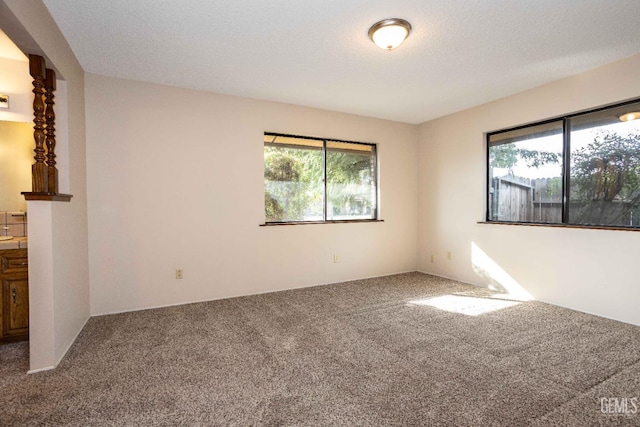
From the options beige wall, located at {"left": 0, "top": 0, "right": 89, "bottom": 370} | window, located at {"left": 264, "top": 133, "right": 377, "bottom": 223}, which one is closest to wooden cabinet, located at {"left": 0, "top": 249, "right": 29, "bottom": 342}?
beige wall, located at {"left": 0, "top": 0, "right": 89, "bottom": 370}

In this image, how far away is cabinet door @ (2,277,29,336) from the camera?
2.41 meters

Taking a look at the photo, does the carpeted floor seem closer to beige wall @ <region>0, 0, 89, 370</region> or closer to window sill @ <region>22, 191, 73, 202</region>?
beige wall @ <region>0, 0, 89, 370</region>

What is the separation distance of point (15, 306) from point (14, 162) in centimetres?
132

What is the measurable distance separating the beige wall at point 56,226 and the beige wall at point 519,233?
14.9 feet

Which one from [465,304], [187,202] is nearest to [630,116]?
[465,304]

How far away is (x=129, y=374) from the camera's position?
2.03m

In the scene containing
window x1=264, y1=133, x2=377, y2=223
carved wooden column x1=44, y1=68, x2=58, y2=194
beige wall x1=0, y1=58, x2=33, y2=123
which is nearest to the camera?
carved wooden column x1=44, y1=68, x2=58, y2=194

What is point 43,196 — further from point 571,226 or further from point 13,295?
point 571,226

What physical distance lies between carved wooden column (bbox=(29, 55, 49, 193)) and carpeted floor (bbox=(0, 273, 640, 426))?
4.21 ft

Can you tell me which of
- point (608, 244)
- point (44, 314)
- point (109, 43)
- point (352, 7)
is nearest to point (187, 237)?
point (44, 314)

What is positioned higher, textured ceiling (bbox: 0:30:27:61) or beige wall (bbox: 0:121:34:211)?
textured ceiling (bbox: 0:30:27:61)

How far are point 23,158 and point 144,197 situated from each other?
3.39 feet

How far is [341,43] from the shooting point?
2.60 metres

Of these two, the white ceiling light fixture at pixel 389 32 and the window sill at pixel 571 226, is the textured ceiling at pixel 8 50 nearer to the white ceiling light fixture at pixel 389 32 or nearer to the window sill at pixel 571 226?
the white ceiling light fixture at pixel 389 32
